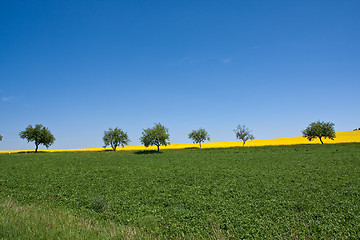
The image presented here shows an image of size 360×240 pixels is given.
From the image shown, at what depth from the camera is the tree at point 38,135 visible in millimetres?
73250

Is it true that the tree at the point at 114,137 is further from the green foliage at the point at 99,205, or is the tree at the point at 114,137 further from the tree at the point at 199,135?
the green foliage at the point at 99,205

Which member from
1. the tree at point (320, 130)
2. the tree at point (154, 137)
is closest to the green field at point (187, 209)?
the tree at point (154, 137)

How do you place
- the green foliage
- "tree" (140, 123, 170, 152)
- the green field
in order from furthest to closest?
1. "tree" (140, 123, 170, 152)
2. the green foliage
3. the green field

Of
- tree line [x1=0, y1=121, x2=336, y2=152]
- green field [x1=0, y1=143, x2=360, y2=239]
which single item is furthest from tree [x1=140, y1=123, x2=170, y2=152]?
green field [x1=0, y1=143, x2=360, y2=239]

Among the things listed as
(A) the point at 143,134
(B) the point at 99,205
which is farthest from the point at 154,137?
(B) the point at 99,205

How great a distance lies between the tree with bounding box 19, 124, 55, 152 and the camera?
73.2 metres

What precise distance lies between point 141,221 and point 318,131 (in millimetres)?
73218

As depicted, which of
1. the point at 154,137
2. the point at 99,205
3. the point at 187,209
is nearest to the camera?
the point at 187,209

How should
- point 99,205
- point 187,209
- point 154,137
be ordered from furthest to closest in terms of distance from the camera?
point 154,137
point 99,205
point 187,209

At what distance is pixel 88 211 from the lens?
11.7 metres

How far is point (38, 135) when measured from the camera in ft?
242

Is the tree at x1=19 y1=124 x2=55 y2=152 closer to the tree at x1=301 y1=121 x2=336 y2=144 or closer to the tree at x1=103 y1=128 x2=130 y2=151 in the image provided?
the tree at x1=103 y1=128 x2=130 y2=151

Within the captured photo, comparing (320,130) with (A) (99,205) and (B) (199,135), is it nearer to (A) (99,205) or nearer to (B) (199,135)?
(B) (199,135)

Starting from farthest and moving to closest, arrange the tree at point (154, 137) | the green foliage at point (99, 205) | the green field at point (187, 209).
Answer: the tree at point (154, 137)
the green foliage at point (99, 205)
the green field at point (187, 209)
